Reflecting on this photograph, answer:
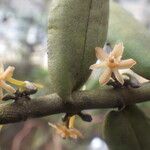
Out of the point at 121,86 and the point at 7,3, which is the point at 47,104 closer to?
the point at 121,86

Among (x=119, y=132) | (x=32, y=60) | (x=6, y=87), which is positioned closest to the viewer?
(x=6, y=87)

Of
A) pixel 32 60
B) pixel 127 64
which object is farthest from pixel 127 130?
pixel 32 60

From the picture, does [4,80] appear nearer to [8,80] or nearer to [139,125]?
[8,80]

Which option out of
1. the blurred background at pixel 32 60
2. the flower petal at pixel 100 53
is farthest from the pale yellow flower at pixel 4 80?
the blurred background at pixel 32 60

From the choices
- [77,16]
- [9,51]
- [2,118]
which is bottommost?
[9,51]

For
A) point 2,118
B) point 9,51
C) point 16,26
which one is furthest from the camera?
point 16,26

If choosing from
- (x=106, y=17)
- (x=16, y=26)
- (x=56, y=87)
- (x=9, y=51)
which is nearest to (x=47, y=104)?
(x=56, y=87)

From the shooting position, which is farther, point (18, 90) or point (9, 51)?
point (9, 51)

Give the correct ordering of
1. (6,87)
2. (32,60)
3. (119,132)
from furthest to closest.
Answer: (32,60) < (119,132) < (6,87)
